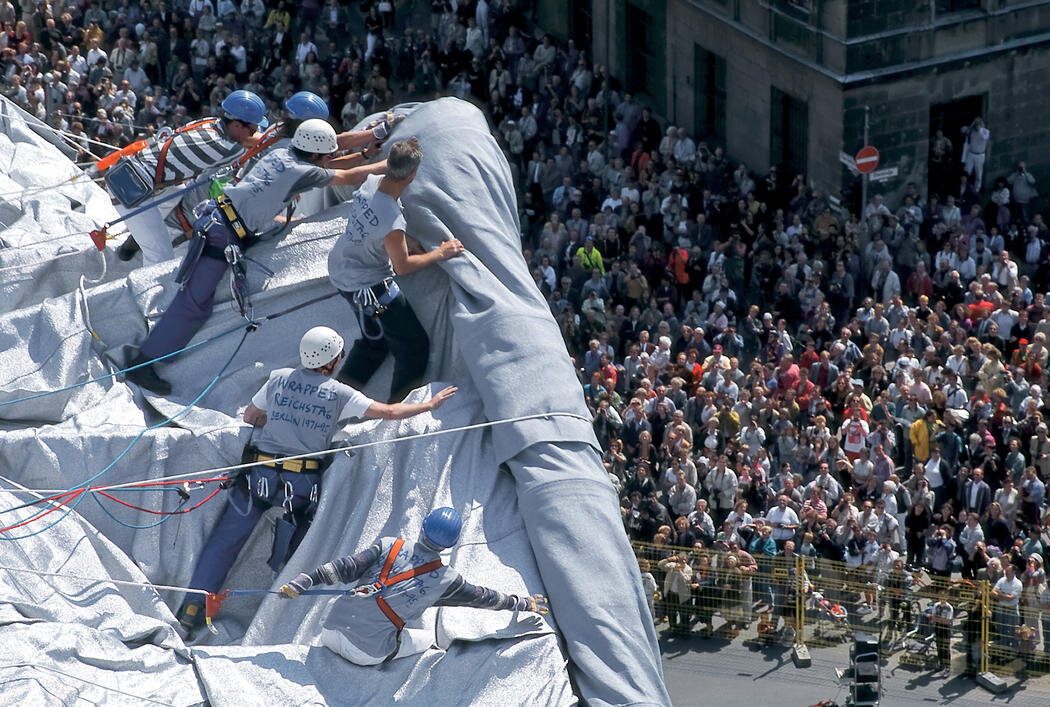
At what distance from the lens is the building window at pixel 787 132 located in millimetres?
32406

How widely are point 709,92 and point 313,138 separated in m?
19.2

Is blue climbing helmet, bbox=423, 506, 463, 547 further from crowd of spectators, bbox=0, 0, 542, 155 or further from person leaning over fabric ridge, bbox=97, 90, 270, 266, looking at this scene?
crowd of spectators, bbox=0, 0, 542, 155

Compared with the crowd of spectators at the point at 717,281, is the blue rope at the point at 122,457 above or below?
above

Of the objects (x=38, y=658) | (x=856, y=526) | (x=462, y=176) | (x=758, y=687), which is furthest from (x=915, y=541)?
(x=38, y=658)

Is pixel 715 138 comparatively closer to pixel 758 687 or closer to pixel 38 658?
pixel 758 687

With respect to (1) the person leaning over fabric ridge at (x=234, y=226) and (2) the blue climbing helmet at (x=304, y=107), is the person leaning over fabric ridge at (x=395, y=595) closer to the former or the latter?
(1) the person leaning over fabric ridge at (x=234, y=226)

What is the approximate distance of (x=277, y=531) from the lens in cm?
1446

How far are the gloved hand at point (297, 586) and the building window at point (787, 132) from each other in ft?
66.0

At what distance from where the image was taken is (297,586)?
529 inches

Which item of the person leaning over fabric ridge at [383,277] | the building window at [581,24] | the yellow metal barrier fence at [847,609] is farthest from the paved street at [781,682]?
the building window at [581,24]

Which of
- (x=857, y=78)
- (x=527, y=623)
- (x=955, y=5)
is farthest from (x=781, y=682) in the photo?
(x=955, y=5)

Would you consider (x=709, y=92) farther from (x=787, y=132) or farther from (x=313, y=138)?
(x=313, y=138)

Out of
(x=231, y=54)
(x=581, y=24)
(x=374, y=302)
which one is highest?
(x=374, y=302)

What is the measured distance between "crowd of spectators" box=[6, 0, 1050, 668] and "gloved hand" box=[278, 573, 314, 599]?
8.69 metres
